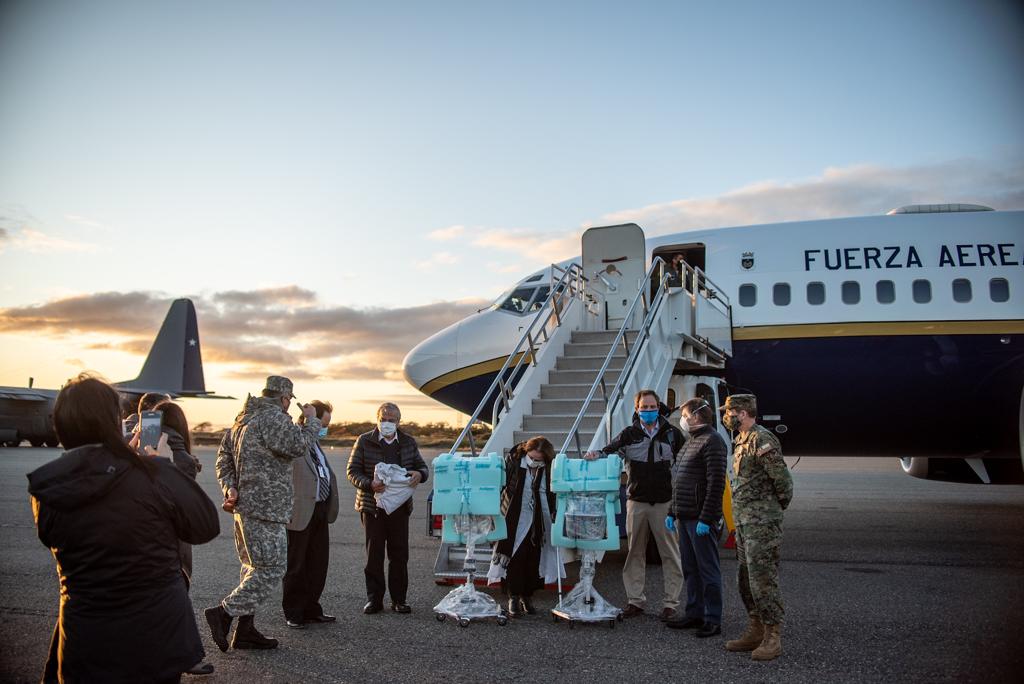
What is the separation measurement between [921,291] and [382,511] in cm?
876

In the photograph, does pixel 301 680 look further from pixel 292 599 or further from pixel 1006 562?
pixel 1006 562

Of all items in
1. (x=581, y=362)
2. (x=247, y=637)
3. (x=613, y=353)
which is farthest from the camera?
(x=581, y=362)

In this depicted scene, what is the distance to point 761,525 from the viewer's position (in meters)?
5.07

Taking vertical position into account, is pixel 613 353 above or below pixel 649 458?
above

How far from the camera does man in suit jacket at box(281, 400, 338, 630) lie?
19.3 feet

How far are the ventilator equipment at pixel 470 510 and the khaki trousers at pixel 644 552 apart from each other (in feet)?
3.47

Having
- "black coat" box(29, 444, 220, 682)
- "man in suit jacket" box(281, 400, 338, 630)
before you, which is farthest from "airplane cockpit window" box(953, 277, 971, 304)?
"black coat" box(29, 444, 220, 682)

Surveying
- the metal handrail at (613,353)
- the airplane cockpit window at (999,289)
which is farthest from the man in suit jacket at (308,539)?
the airplane cockpit window at (999,289)

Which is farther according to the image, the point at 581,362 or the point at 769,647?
the point at 581,362

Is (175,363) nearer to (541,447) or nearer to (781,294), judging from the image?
(781,294)

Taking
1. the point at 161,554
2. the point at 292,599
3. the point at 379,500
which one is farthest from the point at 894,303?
the point at 161,554

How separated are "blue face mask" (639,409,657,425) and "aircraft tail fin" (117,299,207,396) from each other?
3716 cm

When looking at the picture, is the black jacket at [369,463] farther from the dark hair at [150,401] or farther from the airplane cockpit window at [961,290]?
the airplane cockpit window at [961,290]

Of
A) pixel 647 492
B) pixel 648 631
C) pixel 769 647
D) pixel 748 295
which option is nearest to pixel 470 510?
pixel 647 492
